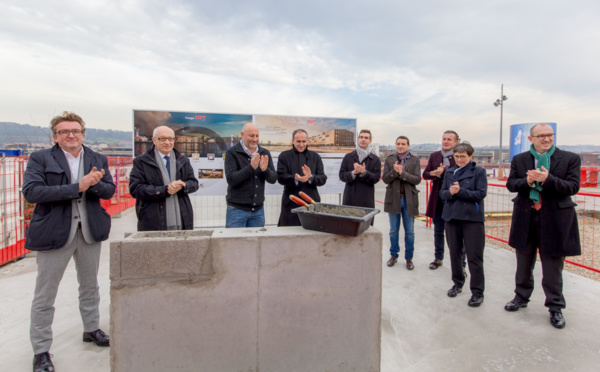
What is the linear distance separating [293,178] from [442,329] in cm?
232

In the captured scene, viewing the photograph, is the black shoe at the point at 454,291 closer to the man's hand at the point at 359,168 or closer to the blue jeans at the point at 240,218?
the man's hand at the point at 359,168

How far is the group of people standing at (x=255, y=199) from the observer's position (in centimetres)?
239

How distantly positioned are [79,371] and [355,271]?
219 centimetres

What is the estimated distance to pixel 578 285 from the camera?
396 centimetres

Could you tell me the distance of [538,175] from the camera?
116 inches

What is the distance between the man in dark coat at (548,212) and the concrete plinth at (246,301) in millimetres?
1993

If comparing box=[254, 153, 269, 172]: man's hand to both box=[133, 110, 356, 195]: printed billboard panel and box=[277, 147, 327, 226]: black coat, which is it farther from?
box=[133, 110, 356, 195]: printed billboard panel

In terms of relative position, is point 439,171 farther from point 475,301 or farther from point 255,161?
point 255,161

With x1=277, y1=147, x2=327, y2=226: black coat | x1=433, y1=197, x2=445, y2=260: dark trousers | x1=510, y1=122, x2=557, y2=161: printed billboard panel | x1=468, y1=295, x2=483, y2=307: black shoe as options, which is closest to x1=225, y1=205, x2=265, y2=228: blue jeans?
x1=277, y1=147, x2=327, y2=226: black coat

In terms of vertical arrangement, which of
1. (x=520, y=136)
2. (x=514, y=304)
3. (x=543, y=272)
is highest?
(x=520, y=136)

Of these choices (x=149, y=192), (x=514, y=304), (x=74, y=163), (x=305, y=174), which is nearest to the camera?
(x=74, y=163)

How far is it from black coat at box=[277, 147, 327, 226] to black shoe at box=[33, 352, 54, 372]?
2.48 metres

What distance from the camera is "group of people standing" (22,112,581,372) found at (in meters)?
2.39

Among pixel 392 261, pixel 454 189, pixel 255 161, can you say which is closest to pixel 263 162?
pixel 255 161
